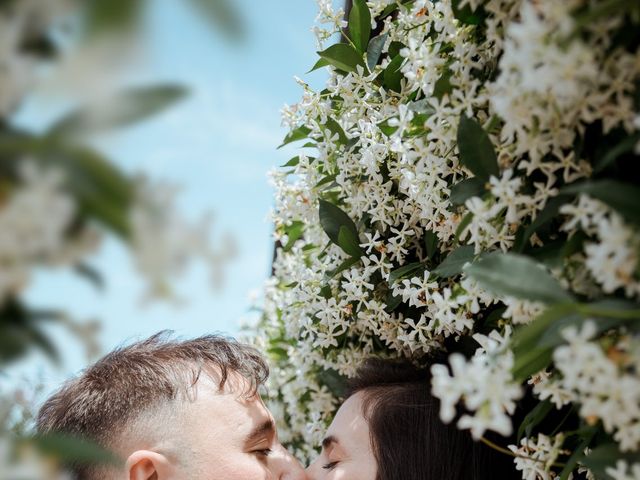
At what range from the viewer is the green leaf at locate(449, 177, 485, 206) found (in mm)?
747

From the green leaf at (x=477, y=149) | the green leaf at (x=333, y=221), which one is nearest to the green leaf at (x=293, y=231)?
the green leaf at (x=333, y=221)

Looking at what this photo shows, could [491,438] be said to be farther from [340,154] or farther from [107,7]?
[107,7]

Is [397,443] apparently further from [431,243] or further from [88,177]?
[88,177]

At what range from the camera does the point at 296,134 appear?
3.95 feet

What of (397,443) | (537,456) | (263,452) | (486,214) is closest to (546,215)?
(486,214)

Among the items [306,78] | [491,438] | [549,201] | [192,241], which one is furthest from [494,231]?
[491,438]

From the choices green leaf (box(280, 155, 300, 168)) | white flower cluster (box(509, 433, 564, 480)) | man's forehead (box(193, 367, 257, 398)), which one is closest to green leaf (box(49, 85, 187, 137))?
white flower cluster (box(509, 433, 564, 480))

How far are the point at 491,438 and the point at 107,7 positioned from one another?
109cm

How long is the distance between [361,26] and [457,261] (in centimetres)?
44

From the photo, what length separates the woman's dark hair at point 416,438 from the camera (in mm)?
1325

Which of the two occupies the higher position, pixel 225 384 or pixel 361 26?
pixel 361 26

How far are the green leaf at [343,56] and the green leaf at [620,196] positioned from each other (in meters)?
0.60

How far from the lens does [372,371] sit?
4.56 feet

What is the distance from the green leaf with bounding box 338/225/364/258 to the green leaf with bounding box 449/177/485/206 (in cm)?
34
